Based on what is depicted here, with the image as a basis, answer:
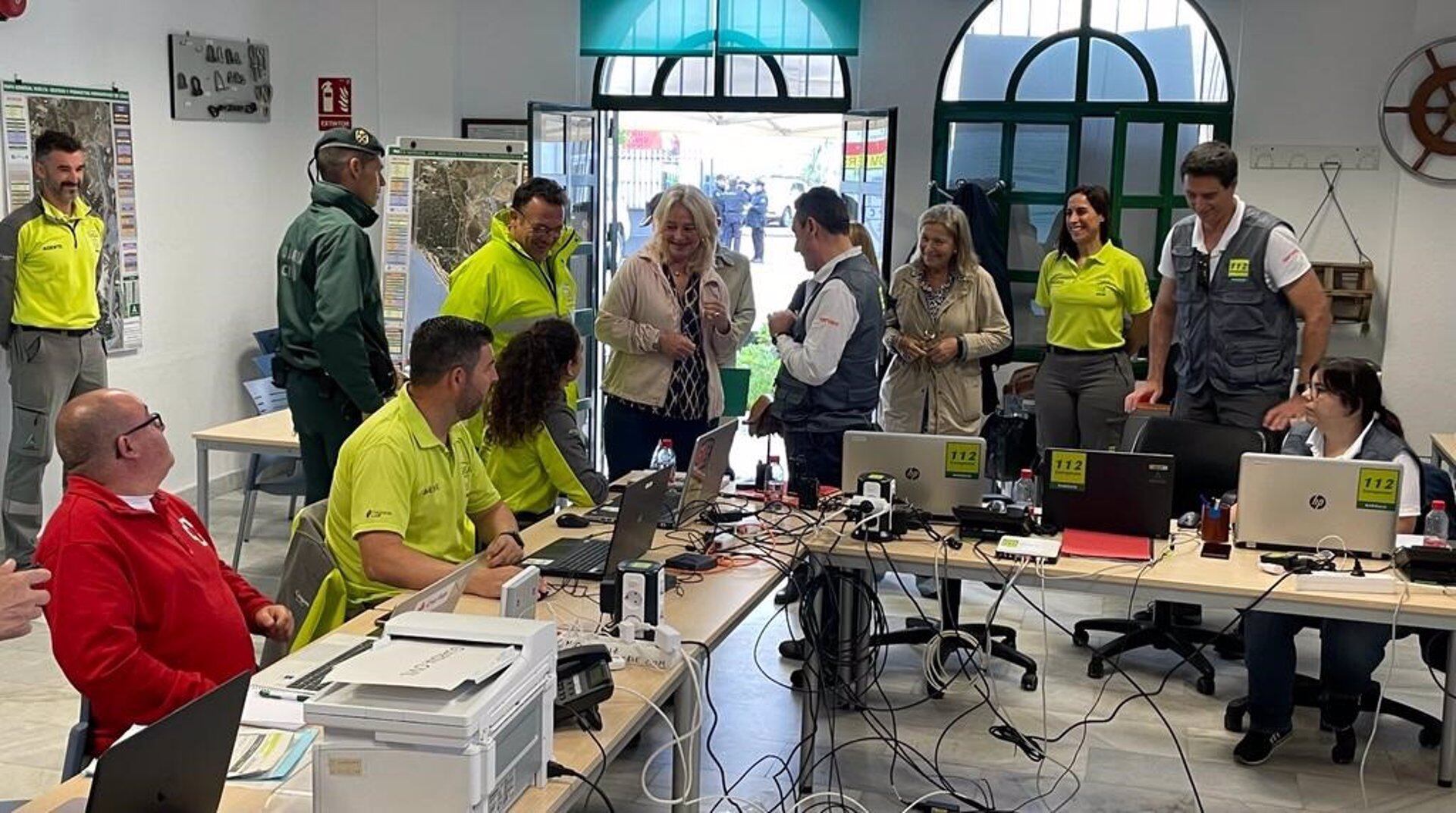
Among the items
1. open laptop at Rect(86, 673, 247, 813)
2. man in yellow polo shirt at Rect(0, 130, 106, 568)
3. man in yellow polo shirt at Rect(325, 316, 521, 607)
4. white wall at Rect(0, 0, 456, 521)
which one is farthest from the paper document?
white wall at Rect(0, 0, 456, 521)

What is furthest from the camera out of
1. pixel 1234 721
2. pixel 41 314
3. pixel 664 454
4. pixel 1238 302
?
pixel 41 314

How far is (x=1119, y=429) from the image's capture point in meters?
5.51

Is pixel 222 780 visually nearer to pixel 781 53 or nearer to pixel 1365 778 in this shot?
pixel 1365 778

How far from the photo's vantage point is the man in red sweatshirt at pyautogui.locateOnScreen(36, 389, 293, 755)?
253 cm

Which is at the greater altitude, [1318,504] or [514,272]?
[514,272]

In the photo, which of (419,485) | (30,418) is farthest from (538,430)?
(30,418)

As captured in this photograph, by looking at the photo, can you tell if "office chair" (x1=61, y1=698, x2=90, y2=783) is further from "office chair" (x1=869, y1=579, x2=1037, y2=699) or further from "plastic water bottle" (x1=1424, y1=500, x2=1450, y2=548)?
"plastic water bottle" (x1=1424, y1=500, x2=1450, y2=548)

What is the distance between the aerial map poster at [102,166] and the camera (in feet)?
18.5

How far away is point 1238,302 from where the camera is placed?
462 cm

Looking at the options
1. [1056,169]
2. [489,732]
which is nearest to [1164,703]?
[489,732]

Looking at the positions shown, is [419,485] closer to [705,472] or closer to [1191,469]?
[705,472]

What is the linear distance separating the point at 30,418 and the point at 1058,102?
202 inches

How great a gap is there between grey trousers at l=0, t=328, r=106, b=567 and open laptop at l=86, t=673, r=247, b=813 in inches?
159

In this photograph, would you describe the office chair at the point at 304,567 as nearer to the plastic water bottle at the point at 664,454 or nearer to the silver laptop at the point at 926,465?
the silver laptop at the point at 926,465
